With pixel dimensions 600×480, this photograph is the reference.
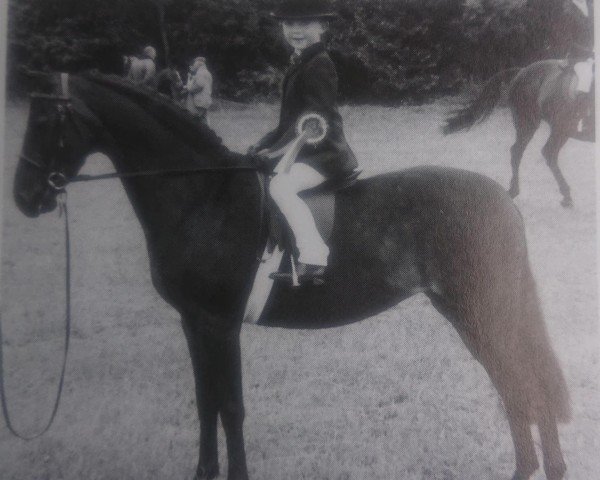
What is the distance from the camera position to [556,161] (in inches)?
110

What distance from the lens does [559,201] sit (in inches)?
107

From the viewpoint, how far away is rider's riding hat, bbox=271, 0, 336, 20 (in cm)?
247

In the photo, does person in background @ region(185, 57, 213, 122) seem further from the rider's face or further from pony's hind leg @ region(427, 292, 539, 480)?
pony's hind leg @ region(427, 292, 539, 480)

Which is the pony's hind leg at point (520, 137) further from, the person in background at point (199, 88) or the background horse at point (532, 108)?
the person in background at point (199, 88)

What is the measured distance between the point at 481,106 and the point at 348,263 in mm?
1063

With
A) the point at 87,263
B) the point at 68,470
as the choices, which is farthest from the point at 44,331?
the point at 68,470

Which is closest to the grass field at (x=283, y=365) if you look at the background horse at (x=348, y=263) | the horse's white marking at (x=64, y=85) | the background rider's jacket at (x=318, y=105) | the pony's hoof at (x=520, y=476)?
the pony's hoof at (x=520, y=476)

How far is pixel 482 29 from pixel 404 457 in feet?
6.71

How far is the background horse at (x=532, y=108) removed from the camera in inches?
109

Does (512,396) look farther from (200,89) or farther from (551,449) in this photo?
(200,89)

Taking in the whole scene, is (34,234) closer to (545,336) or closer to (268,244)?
(268,244)

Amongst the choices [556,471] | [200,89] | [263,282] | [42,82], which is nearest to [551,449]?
[556,471]

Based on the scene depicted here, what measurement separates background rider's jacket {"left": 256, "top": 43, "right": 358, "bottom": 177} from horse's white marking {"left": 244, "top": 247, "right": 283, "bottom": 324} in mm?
420

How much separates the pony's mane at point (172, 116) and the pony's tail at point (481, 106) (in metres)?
1.08
